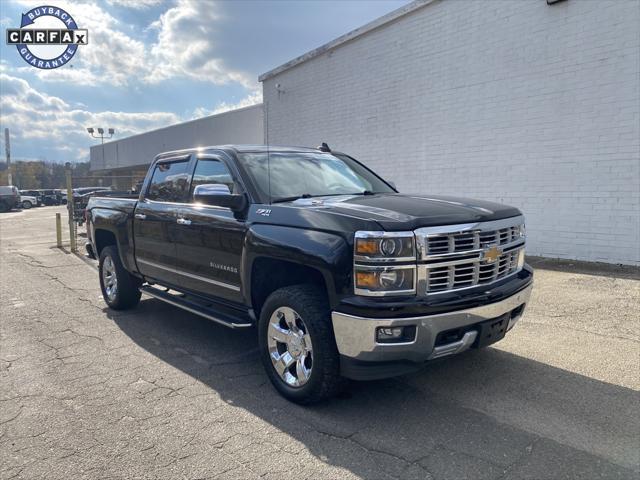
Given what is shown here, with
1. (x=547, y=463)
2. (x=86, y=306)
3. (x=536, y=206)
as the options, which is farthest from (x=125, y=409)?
(x=536, y=206)

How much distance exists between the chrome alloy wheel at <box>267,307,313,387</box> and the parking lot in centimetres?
24

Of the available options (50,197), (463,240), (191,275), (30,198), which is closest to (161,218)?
(191,275)

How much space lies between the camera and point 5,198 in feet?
115

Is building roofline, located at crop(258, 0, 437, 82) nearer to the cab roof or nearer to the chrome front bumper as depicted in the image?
the cab roof

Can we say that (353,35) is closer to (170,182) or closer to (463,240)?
(170,182)

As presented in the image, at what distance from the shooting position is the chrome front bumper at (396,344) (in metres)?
3.13

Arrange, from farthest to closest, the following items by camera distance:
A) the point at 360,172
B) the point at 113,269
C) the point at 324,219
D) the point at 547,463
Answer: the point at 113,269, the point at 360,172, the point at 324,219, the point at 547,463

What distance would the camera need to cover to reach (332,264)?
130 inches

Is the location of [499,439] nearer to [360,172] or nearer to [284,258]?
[284,258]

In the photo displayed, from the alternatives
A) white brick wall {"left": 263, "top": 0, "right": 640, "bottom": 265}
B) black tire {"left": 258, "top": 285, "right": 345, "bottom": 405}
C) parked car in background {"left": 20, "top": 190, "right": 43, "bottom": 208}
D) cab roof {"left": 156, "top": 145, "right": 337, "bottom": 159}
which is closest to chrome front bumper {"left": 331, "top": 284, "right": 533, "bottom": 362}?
black tire {"left": 258, "top": 285, "right": 345, "bottom": 405}

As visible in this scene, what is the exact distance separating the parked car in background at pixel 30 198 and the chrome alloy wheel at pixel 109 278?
40057mm

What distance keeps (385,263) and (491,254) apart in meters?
0.93

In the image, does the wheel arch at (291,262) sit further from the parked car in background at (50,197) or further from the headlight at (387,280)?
the parked car in background at (50,197)

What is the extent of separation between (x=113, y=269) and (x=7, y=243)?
11.0 m
